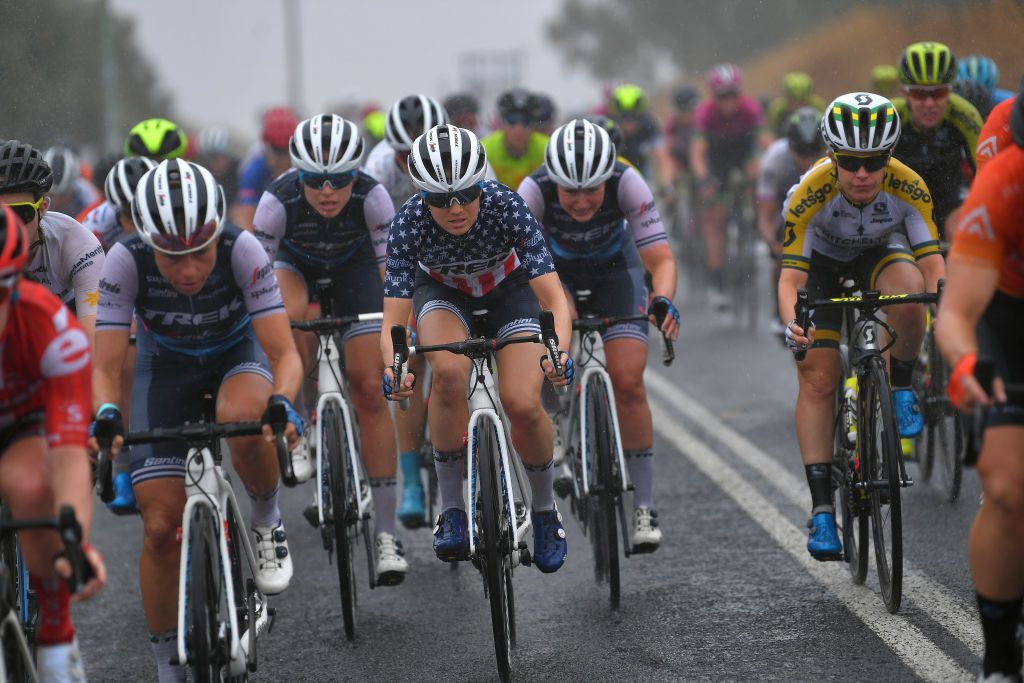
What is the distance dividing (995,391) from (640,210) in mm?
3529

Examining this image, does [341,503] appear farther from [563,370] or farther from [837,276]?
[837,276]

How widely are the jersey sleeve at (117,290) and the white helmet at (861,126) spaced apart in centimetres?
309

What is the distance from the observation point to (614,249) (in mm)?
7875

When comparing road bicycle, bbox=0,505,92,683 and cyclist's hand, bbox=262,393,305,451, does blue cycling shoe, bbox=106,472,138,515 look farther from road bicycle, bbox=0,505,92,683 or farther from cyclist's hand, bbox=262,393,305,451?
cyclist's hand, bbox=262,393,305,451

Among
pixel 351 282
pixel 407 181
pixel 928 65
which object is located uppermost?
pixel 928 65

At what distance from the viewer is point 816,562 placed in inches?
287

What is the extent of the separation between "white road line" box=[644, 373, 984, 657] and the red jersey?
353 cm

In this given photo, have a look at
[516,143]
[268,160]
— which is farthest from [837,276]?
[268,160]

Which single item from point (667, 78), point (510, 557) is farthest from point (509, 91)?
point (667, 78)

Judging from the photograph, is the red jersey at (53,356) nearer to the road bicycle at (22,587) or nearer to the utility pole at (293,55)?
the road bicycle at (22,587)

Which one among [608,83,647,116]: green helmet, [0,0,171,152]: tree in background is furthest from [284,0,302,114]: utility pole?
[608,83,647,116]: green helmet

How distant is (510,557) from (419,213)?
64.4 inches

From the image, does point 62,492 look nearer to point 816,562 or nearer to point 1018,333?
point 1018,333

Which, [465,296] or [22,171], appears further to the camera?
[465,296]
